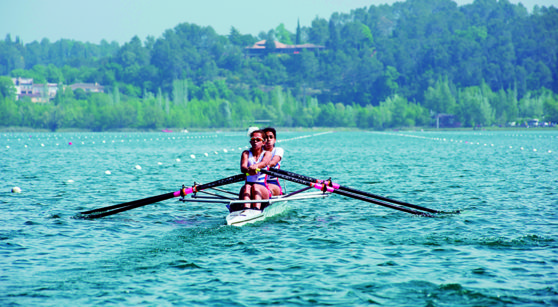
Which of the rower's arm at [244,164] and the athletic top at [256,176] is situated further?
the athletic top at [256,176]

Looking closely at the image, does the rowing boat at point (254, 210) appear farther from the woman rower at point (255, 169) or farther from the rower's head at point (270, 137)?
the rower's head at point (270, 137)

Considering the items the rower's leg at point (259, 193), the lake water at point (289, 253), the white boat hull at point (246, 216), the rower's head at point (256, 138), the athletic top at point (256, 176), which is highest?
the rower's head at point (256, 138)

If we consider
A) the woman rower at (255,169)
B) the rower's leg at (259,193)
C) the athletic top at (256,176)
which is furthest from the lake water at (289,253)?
the athletic top at (256,176)

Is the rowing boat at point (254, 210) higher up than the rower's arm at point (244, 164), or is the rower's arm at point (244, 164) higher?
the rower's arm at point (244, 164)

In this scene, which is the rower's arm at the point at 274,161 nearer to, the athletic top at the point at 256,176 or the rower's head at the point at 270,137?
the athletic top at the point at 256,176

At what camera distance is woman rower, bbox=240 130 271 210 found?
20.6m

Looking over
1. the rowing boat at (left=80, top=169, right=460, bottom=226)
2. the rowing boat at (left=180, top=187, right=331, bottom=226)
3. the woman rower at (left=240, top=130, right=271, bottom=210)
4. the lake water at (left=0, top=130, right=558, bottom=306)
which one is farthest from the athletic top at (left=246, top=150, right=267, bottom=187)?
the lake water at (left=0, top=130, right=558, bottom=306)

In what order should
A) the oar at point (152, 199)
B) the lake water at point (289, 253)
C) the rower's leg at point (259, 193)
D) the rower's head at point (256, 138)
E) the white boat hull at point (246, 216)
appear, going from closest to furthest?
the lake water at point (289, 253), the white boat hull at point (246, 216), the rower's leg at point (259, 193), the oar at point (152, 199), the rower's head at point (256, 138)

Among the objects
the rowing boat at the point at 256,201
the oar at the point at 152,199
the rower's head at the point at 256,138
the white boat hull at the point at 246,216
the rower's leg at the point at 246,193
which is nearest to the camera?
the white boat hull at the point at 246,216

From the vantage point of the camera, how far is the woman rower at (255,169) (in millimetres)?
20578

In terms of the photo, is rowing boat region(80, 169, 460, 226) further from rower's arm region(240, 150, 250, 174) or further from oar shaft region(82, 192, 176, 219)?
rower's arm region(240, 150, 250, 174)

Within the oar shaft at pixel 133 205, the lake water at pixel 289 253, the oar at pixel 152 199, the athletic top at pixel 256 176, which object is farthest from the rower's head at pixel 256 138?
the oar shaft at pixel 133 205

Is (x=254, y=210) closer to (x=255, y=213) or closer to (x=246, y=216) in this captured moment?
(x=255, y=213)

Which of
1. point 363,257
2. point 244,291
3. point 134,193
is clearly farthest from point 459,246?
point 134,193
